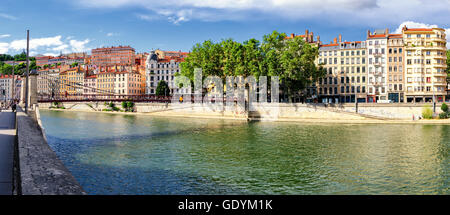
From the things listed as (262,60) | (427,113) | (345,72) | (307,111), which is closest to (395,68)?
(345,72)

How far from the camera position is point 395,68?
5456cm

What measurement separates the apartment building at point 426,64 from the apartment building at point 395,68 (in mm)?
980

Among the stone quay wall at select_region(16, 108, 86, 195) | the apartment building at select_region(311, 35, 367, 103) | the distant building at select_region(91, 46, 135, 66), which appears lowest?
the stone quay wall at select_region(16, 108, 86, 195)

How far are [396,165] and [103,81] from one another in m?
87.1

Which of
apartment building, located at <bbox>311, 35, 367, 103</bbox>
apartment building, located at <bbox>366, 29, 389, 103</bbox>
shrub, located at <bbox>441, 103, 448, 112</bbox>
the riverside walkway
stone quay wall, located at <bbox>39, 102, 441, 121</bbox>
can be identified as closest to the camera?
the riverside walkway

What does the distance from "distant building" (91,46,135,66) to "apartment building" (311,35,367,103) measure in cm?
9765

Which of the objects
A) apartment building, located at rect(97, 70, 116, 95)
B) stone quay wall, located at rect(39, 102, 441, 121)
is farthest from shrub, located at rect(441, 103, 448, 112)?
apartment building, located at rect(97, 70, 116, 95)

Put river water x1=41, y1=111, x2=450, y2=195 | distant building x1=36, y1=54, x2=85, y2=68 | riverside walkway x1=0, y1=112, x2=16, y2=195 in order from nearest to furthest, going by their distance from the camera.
Answer: riverside walkway x1=0, y1=112, x2=16, y2=195
river water x1=41, y1=111, x2=450, y2=195
distant building x1=36, y1=54, x2=85, y2=68

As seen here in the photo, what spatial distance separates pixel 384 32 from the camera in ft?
189

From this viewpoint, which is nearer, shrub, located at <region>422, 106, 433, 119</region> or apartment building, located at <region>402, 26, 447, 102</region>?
shrub, located at <region>422, 106, 433, 119</region>

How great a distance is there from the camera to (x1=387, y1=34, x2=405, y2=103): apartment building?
54.2 metres

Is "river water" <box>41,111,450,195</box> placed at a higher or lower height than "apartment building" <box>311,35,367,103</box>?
lower

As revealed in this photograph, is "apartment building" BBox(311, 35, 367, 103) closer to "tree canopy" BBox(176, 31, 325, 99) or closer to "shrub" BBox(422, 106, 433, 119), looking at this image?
"tree canopy" BBox(176, 31, 325, 99)
